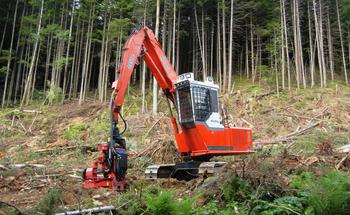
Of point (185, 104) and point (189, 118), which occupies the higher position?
point (185, 104)

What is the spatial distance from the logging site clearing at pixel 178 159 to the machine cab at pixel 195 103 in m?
0.80

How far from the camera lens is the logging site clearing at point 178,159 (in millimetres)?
5770

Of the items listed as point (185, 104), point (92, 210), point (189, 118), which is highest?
point (185, 104)

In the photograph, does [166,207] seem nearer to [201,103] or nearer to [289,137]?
[201,103]

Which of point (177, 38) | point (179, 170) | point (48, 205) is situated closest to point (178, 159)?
point (179, 170)

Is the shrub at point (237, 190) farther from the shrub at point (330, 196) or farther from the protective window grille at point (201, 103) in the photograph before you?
the protective window grille at point (201, 103)

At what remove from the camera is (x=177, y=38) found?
31406 mm

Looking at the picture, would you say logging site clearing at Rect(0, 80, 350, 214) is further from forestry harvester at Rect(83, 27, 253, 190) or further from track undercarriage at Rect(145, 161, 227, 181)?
forestry harvester at Rect(83, 27, 253, 190)

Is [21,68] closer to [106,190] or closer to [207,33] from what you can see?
[207,33]

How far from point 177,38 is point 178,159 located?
20578 mm

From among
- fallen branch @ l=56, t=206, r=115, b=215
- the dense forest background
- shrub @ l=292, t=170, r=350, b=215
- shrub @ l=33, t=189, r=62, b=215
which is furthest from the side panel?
the dense forest background

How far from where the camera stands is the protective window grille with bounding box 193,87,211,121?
32.1 feet

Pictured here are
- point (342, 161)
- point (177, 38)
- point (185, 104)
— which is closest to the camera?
point (342, 161)

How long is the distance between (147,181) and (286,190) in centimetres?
410
